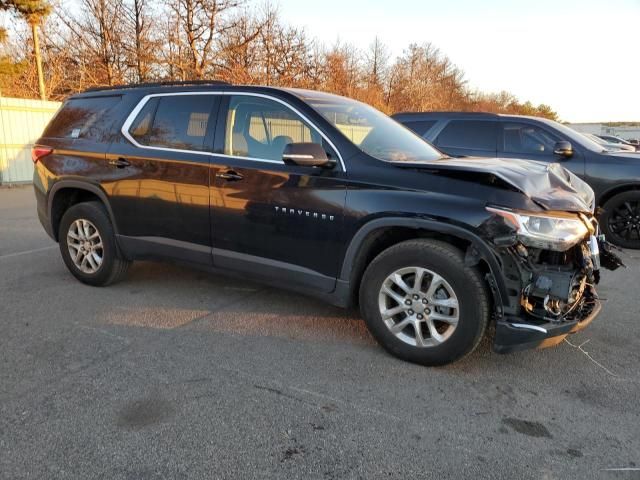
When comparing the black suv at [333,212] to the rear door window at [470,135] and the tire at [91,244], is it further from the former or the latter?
the rear door window at [470,135]

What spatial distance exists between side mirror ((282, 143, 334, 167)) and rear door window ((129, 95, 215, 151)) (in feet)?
3.43

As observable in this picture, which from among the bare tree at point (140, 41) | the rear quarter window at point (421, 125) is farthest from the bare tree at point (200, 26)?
the rear quarter window at point (421, 125)

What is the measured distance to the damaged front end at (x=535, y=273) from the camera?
9.77 ft

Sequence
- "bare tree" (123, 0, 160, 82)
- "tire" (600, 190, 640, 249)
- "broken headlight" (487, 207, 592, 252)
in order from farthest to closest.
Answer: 1. "bare tree" (123, 0, 160, 82)
2. "tire" (600, 190, 640, 249)
3. "broken headlight" (487, 207, 592, 252)

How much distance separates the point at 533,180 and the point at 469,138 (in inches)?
191

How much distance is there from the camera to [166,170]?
14.2 feet

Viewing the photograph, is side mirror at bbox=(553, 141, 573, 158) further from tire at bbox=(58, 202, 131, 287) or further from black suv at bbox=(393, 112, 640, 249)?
tire at bbox=(58, 202, 131, 287)

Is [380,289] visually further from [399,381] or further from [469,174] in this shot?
[469,174]

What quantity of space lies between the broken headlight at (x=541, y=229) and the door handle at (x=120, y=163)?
319 cm

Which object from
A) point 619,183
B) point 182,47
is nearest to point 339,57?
point 182,47

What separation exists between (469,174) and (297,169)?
1220 mm

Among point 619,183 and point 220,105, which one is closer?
point 220,105

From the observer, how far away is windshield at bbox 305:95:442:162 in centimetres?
378

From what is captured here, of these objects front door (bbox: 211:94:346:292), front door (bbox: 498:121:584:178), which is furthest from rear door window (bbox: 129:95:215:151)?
front door (bbox: 498:121:584:178)
